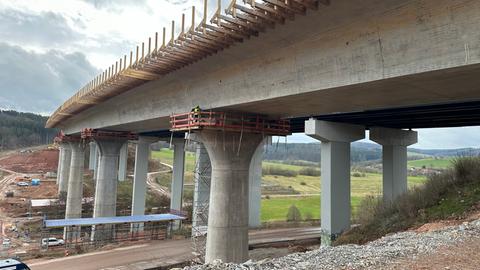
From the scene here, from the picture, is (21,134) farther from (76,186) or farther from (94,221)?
(94,221)

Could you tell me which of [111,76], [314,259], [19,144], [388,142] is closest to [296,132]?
[388,142]

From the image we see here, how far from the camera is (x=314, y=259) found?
31.7 ft

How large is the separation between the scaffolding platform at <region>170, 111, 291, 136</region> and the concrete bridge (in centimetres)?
59

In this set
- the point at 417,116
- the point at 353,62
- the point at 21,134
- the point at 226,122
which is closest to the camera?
the point at 353,62

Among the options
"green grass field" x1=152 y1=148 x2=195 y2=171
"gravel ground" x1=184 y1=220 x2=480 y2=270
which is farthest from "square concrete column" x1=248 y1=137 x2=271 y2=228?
"green grass field" x1=152 y1=148 x2=195 y2=171

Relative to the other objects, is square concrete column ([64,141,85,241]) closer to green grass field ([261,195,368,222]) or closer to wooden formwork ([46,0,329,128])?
green grass field ([261,195,368,222])

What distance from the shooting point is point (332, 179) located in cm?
2103

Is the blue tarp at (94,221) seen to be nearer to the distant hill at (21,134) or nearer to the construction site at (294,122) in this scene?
the construction site at (294,122)

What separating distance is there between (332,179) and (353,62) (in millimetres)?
11838

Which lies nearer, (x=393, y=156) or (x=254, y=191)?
(x=393, y=156)

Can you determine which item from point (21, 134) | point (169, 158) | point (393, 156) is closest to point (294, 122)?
point (393, 156)

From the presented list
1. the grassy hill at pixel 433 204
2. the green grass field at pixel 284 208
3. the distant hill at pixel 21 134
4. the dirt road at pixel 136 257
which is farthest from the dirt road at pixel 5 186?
the distant hill at pixel 21 134

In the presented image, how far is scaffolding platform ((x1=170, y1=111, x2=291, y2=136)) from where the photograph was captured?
17.9 metres

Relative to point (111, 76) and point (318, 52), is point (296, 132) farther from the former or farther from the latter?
point (318, 52)
